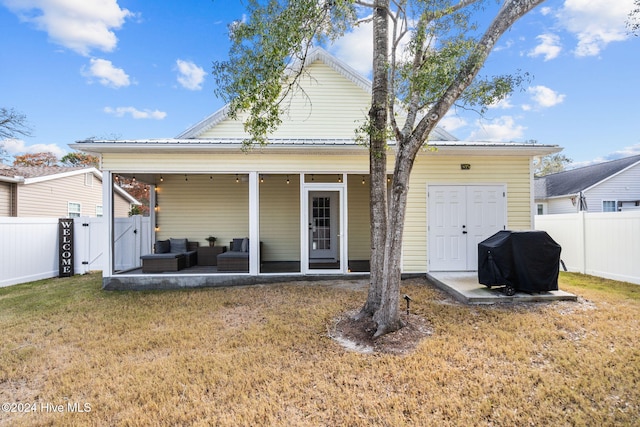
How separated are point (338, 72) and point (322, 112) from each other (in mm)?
1484

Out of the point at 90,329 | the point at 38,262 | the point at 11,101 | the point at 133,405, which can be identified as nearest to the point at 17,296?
the point at 38,262

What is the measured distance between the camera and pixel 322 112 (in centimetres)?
932

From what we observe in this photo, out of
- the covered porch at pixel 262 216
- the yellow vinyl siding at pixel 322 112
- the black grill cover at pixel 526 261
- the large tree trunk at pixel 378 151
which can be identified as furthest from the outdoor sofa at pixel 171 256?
the black grill cover at pixel 526 261

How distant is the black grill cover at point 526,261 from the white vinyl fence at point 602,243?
2968 mm

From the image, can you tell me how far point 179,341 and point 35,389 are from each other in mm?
1393

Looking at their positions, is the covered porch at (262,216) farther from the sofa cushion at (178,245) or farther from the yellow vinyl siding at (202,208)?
the sofa cushion at (178,245)

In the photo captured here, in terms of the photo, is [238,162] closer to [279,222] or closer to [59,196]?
[279,222]

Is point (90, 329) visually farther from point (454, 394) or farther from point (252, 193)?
point (454, 394)

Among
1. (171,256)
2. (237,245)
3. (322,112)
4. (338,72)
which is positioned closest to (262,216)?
(237,245)

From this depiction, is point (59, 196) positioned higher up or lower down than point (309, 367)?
higher up

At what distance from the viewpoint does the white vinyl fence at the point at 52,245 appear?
7523 mm

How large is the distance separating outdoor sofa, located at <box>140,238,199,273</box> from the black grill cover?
295 inches

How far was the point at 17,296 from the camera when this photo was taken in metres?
6.45

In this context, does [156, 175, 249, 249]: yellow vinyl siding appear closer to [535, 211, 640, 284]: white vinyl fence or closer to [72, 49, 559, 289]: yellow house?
[72, 49, 559, 289]: yellow house
